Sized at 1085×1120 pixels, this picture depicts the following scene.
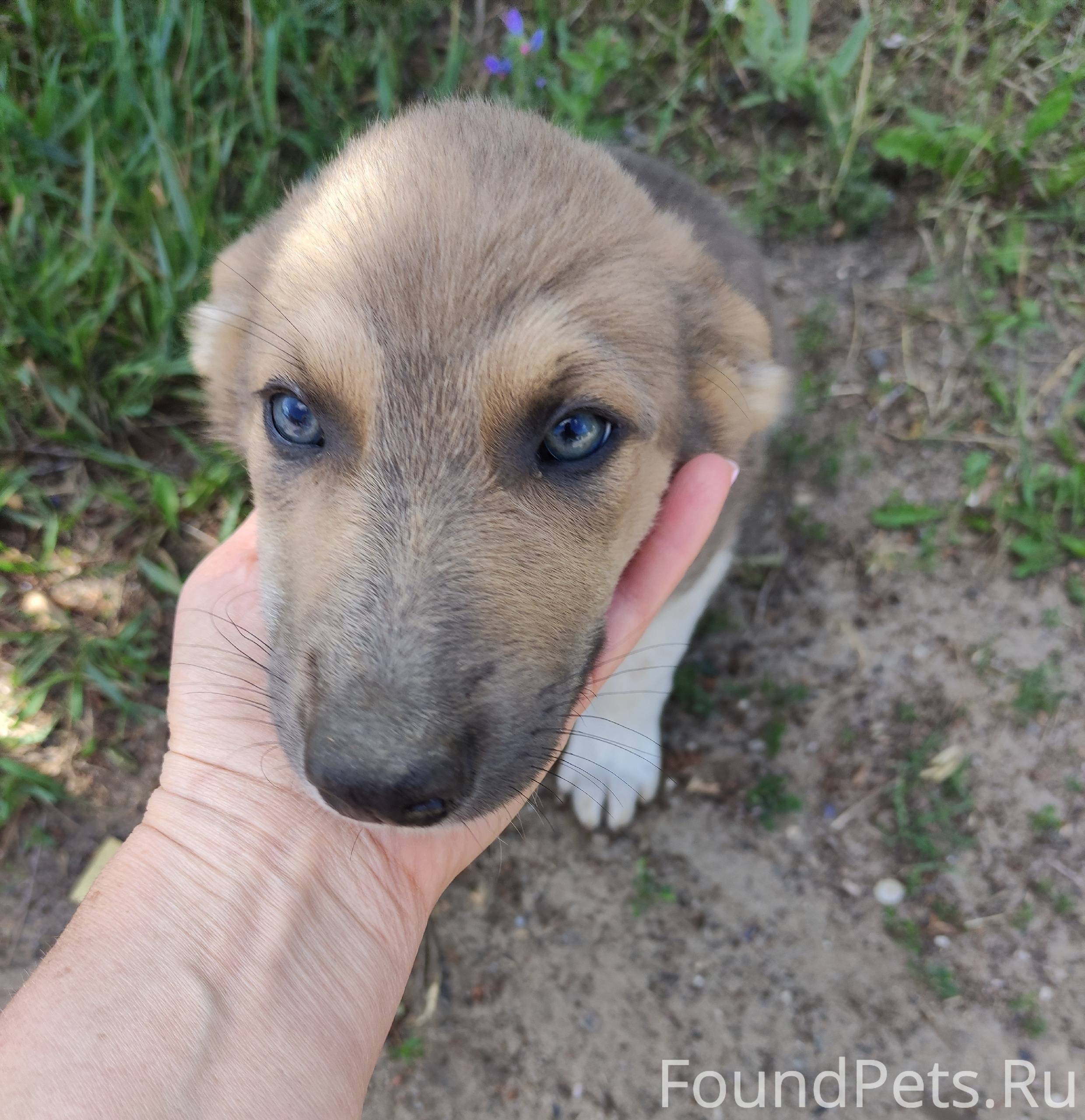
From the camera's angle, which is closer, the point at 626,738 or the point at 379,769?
the point at 379,769

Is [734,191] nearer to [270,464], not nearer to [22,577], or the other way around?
[270,464]

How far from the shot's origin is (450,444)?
229 cm

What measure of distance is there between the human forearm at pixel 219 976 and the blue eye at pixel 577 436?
1536 millimetres

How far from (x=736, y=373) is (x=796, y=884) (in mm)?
2318

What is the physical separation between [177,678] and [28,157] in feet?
9.94

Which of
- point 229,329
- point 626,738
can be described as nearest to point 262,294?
point 229,329

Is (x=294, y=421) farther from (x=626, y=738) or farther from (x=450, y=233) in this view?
(x=626, y=738)

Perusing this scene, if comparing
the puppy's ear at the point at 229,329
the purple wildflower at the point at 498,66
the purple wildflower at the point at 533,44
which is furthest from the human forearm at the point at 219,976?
the purple wildflower at the point at 533,44

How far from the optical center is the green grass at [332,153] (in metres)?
4.16

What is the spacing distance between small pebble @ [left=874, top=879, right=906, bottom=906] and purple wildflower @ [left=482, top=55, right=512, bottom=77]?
14.5 ft

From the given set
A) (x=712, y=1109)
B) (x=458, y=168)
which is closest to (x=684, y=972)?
(x=712, y=1109)

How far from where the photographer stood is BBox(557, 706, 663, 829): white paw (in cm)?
391

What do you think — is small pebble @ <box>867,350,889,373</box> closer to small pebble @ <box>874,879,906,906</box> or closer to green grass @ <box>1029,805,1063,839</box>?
green grass @ <box>1029,805,1063,839</box>

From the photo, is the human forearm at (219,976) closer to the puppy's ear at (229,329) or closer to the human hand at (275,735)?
the human hand at (275,735)
